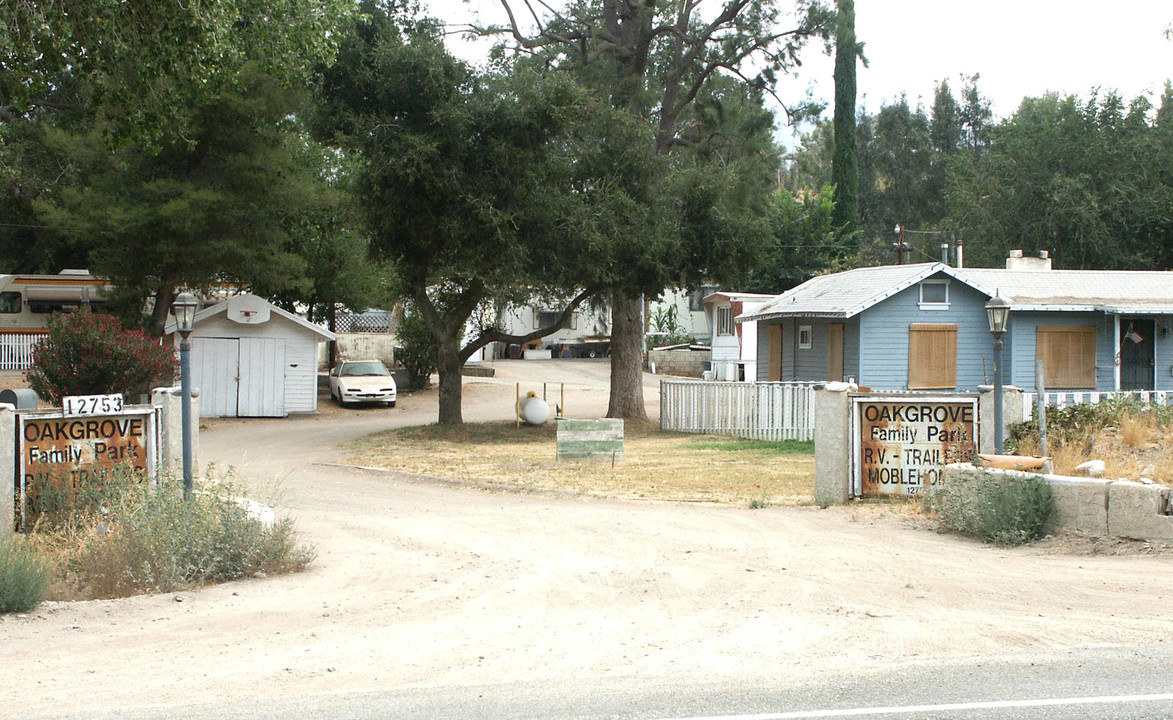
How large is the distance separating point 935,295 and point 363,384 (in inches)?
666

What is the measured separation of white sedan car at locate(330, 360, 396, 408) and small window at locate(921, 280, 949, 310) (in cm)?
1582

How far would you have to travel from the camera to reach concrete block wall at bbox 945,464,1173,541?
33.0ft

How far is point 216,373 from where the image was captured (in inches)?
1183

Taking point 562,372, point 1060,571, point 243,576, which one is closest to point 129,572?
point 243,576

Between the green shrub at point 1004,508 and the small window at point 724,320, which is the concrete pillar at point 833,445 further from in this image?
the small window at point 724,320

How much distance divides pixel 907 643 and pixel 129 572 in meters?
6.45

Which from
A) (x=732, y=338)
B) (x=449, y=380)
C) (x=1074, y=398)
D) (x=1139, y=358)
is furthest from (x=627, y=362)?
(x=732, y=338)

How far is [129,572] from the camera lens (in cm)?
942

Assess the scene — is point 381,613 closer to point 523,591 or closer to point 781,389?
point 523,591

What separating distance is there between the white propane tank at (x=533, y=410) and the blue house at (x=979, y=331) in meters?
6.59

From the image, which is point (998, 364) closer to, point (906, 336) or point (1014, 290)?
point (906, 336)

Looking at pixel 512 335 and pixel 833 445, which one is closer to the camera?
pixel 833 445

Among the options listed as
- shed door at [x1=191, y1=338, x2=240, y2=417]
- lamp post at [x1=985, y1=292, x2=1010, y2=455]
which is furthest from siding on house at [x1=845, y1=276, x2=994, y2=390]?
shed door at [x1=191, y1=338, x2=240, y2=417]

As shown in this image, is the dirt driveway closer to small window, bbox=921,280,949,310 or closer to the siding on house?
the siding on house
